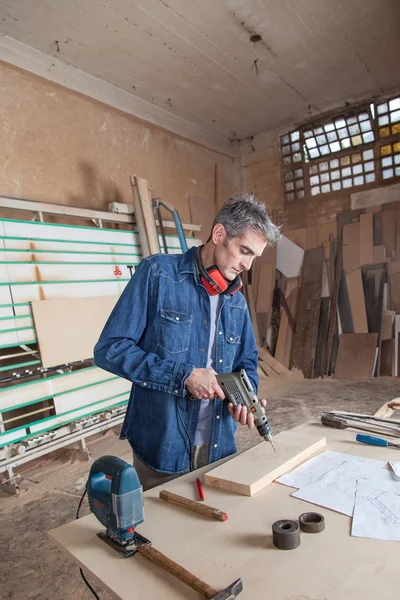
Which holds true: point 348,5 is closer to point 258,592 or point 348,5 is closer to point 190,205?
point 190,205

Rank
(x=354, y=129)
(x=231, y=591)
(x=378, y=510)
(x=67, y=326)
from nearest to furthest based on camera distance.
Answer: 1. (x=231, y=591)
2. (x=378, y=510)
3. (x=67, y=326)
4. (x=354, y=129)

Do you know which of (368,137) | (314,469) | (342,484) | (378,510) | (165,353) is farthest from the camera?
(368,137)

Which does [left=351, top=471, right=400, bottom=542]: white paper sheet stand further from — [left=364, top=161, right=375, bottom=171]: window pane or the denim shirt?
[left=364, top=161, right=375, bottom=171]: window pane

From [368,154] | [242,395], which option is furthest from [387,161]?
[242,395]

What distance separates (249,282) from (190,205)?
1.42m

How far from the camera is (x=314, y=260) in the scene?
18.2 feet

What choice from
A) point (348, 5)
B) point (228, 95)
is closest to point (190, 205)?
point (228, 95)

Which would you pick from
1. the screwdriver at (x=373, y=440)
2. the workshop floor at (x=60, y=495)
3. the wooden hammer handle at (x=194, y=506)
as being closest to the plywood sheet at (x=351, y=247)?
the workshop floor at (x=60, y=495)

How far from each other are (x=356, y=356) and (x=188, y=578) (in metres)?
4.70

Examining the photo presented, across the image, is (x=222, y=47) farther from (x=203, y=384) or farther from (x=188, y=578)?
(x=188, y=578)

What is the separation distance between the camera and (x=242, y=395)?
4.49 feet

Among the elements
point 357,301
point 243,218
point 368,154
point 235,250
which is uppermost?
point 368,154

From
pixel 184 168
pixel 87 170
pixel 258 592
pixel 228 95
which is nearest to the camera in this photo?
pixel 258 592

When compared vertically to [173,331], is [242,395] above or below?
below
